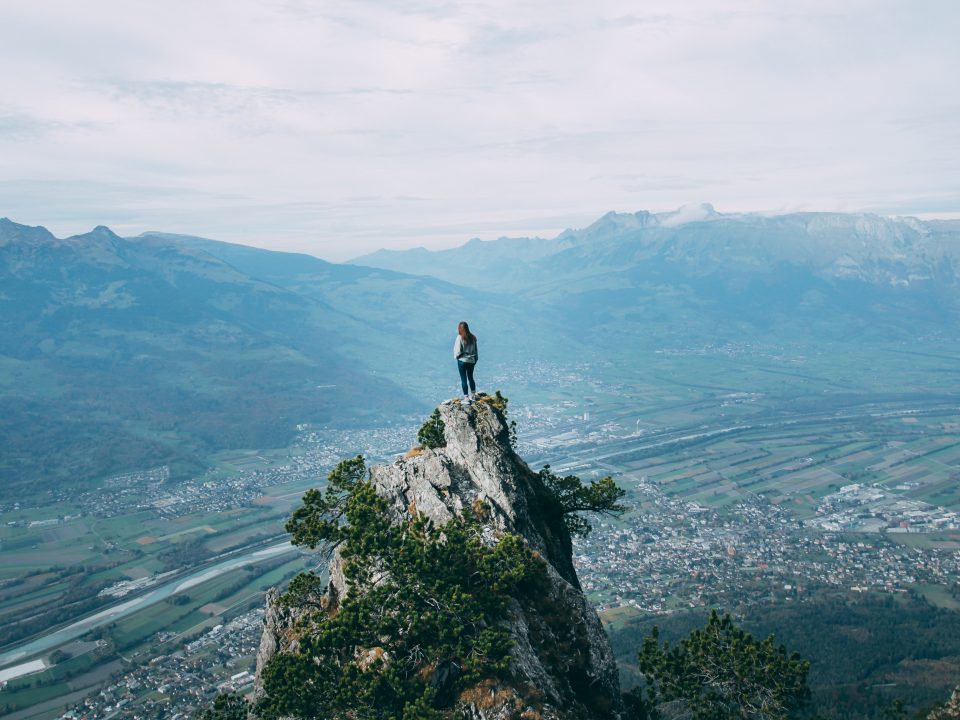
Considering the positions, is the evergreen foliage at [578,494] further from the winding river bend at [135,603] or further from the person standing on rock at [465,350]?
the winding river bend at [135,603]

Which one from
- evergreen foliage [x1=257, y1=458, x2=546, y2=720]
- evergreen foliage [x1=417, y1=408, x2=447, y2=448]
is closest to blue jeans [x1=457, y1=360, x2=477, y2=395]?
evergreen foliage [x1=417, y1=408, x2=447, y2=448]

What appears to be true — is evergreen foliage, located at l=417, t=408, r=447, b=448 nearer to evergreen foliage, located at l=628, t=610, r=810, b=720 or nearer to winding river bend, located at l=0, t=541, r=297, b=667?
evergreen foliage, located at l=628, t=610, r=810, b=720

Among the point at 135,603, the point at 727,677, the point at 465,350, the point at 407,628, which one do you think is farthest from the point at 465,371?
the point at 135,603

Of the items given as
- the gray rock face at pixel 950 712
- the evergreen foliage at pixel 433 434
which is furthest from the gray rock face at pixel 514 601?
the gray rock face at pixel 950 712

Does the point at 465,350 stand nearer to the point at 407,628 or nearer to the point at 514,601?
the point at 514,601

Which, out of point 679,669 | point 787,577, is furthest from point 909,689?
point 679,669
